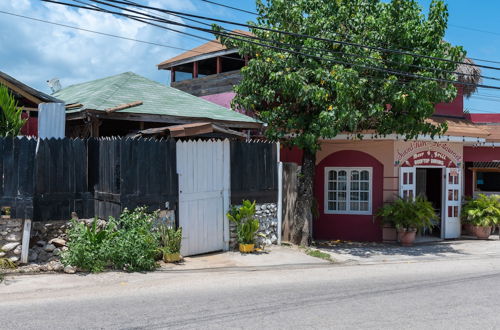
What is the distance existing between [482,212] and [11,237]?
13769mm

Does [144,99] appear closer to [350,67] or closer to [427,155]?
[350,67]

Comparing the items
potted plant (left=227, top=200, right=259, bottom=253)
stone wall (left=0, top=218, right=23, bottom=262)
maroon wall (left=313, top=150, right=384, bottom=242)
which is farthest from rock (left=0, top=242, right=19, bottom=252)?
maroon wall (left=313, top=150, right=384, bottom=242)

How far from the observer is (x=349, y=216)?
1550cm

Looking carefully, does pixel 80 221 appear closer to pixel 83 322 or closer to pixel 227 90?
pixel 83 322

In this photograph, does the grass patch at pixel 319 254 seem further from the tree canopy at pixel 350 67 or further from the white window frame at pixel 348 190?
the white window frame at pixel 348 190

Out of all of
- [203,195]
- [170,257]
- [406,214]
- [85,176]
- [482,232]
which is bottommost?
[482,232]

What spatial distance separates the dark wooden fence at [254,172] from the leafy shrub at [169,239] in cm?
198

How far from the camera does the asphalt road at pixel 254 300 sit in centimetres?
631

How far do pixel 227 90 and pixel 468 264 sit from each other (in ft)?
33.8

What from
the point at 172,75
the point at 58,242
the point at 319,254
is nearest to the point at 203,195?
the point at 58,242

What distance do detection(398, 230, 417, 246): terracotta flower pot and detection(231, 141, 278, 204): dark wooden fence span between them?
4442mm

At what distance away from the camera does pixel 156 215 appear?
392 inches

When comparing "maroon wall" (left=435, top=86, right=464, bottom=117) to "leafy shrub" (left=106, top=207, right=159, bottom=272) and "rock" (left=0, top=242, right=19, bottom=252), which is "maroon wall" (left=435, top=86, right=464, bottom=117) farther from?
"rock" (left=0, top=242, right=19, bottom=252)


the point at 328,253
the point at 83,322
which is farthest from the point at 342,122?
the point at 83,322
